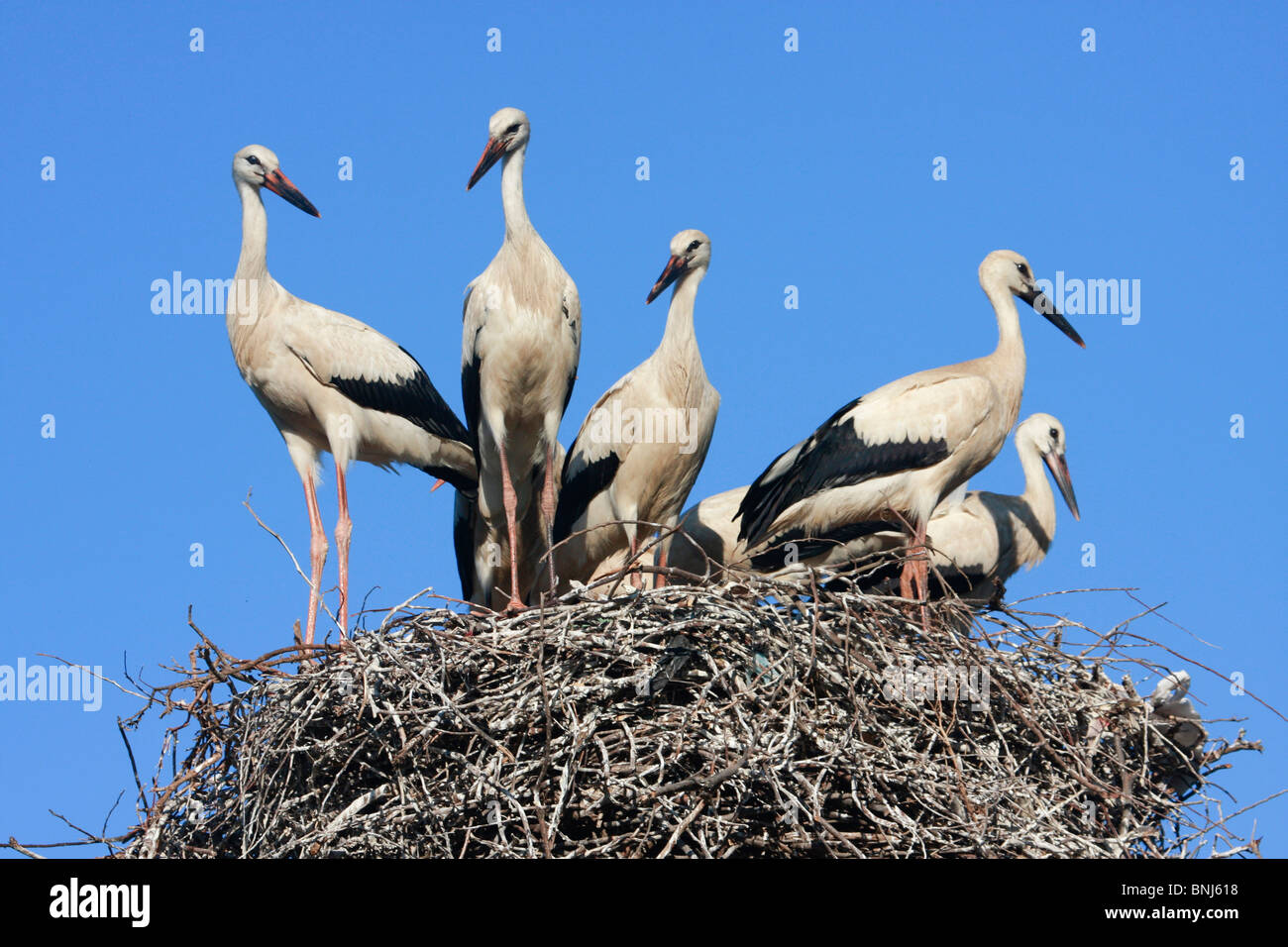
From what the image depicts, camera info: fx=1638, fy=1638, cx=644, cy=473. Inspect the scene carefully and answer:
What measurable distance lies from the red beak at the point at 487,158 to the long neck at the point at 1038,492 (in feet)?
10.2

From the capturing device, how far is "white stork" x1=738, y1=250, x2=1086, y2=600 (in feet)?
23.7

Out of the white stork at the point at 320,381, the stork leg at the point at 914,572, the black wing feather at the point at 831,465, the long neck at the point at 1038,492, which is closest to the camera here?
the stork leg at the point at 914,572

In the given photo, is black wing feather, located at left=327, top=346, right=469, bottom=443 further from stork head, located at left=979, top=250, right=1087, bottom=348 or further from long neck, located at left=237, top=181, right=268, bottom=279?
stork head, located at left=979, top=250, right=1087, bottom=348

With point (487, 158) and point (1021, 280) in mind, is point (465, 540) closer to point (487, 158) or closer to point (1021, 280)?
point (487, 158)

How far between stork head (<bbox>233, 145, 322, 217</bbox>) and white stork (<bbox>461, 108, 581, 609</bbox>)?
34.9 inches

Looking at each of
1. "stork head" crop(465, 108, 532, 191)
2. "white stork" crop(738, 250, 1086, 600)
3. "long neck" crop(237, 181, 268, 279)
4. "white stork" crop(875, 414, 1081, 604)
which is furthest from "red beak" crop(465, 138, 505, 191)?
"white stork" crop(875, 414, 1081, 604)

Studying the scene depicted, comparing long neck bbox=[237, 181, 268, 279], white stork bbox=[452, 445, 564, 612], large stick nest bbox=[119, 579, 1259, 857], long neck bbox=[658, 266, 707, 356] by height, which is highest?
long neck bbox=[237, 181, 268, 279]

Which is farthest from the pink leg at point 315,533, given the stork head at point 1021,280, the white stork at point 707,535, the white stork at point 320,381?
the stork head at point 1021,280

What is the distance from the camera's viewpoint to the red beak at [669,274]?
765 centimetres

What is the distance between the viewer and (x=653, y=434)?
24.7ft

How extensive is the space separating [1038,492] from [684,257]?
7.34 feet

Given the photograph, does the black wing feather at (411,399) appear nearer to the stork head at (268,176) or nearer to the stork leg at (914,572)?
the stork head at (268,176)
